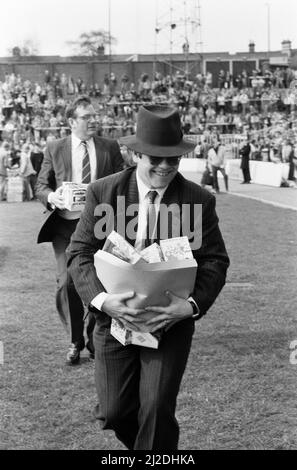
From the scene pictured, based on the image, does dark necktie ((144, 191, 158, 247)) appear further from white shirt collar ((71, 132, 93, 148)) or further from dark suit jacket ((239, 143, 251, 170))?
dark suit jacket ((239, 143, 251, 170))

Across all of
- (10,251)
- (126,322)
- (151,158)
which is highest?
(151,158)

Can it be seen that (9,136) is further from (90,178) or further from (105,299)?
(105,299)

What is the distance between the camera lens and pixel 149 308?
387cm

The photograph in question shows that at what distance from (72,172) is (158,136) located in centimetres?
261

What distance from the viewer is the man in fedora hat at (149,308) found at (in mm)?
3955

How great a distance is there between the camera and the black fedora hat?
3.99 metres

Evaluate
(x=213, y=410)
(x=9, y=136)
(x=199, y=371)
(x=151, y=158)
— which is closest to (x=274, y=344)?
(x=199, y=371)

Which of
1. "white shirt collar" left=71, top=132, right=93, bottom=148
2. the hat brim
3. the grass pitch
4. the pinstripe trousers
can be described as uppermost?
the hat brim

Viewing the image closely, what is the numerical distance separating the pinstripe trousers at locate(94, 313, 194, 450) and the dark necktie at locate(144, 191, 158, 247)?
458 mm

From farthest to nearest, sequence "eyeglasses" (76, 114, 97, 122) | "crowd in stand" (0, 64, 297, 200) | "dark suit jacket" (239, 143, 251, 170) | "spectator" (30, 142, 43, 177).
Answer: "crowd in stand" (0, 64, 297, 200)
"dark suit jacket" (239, 143, 251, 170)
"spectator" (30, 142, 43, 177)
"eyeglasses" (76, 114, 97, 122)

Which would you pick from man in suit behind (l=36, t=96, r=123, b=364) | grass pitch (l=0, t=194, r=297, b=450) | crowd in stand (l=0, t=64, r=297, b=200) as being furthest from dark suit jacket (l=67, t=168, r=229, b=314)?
crowd in stand (l=0, t=64, r=297, b=200)

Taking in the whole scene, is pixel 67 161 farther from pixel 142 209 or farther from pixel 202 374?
pixel 142 209

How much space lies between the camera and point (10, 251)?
527 inches
